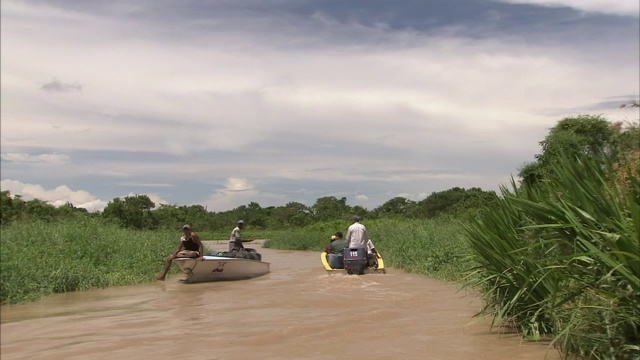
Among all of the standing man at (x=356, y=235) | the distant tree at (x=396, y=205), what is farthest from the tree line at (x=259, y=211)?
the standing man at (x=356, y=235)

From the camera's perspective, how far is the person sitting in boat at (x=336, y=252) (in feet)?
54.5

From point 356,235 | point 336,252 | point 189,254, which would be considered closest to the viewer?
point 356,235

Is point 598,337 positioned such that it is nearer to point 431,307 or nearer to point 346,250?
point 431,307

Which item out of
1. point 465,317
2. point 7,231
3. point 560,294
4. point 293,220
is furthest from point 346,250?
point 293,220

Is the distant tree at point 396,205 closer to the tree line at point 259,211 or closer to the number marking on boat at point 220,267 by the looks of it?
the tree line at point 259,211

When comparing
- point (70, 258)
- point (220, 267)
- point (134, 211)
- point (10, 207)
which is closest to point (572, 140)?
point (220, 267)

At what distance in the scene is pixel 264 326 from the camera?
328 inches

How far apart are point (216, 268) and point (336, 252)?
3.61 metres

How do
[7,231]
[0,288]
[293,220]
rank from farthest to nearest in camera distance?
[293,220], [7,231], [0,288]

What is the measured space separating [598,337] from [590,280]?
46cm

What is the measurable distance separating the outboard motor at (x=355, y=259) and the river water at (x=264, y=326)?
1.43 m

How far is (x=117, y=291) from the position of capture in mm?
13938

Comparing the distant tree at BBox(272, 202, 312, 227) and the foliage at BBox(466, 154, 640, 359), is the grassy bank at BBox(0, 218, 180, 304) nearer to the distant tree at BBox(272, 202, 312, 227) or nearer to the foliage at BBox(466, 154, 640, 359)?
the foliage at BBox(466, 154, 640, 359)

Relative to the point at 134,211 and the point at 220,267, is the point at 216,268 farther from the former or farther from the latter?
the point at 134,211
